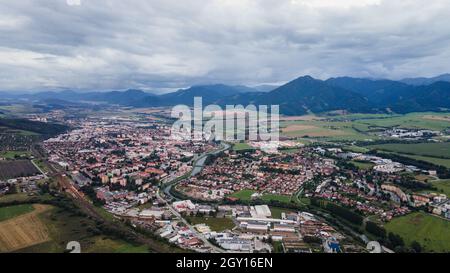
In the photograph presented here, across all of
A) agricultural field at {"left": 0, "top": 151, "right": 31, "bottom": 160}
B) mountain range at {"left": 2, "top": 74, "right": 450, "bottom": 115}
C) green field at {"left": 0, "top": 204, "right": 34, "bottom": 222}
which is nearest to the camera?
green field at {"left": 0, "top": 204, "right": 34, "bottom": 222}

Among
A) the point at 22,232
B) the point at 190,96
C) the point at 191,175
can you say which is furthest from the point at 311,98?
the point at 22,232

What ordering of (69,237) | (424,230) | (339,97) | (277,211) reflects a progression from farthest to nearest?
(339,97)
(277,211)
(424,230)
(69,237)

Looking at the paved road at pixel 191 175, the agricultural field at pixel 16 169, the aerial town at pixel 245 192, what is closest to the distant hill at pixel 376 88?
the paved road at pixel 191 175

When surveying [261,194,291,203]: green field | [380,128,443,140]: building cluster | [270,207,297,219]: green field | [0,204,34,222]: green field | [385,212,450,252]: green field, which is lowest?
[385,212,450,252]: green field

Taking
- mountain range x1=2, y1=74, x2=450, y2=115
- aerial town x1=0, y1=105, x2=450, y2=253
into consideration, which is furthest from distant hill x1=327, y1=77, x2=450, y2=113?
aerial town x1=0, y1=105, x2=450, y2=253

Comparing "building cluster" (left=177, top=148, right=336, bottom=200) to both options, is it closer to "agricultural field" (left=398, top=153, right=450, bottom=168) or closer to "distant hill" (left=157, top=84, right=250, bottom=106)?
"agricultural field" (left=398, top=153, right=450, bottom=168)

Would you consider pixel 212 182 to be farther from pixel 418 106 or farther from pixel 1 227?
pixel 418 106

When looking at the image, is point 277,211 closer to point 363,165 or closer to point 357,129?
point 363,165
